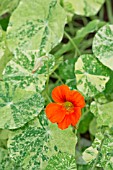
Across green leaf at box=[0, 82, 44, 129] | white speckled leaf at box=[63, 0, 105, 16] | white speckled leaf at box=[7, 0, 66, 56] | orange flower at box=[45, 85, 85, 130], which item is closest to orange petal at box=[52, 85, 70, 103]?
orange flower at box=[45, 85, 85, 130]

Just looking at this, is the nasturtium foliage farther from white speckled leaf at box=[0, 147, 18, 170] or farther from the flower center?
white speckled leaf at box=[0, 147, 18, 170]

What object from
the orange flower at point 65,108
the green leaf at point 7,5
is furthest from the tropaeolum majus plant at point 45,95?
the green leaf at point 7,5

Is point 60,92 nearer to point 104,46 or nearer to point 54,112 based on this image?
point 54,112

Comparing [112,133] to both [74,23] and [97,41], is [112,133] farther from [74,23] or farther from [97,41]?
[74,23]

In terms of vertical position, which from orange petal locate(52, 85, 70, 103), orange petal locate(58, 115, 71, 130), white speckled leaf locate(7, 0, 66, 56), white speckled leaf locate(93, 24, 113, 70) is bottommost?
orange petal locate(58, 115, 71, 130)

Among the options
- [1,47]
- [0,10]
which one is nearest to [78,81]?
[1,47]

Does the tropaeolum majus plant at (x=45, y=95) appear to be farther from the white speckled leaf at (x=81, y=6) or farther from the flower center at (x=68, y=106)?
the white speckled leaf at (x=81, y=6)

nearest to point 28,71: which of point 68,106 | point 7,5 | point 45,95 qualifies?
point 45,95
